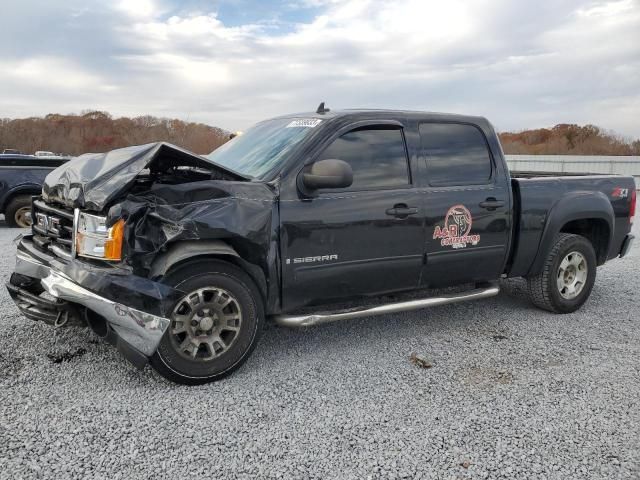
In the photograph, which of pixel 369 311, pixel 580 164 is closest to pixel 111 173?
pixel 369 311

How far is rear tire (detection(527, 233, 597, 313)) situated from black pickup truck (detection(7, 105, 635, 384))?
0.58ft

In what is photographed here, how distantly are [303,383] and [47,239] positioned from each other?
2225 mm

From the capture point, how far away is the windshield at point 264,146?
3.94 m

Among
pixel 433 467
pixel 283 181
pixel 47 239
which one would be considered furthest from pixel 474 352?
pixel 47 239

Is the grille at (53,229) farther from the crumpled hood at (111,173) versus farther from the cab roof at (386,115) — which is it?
the cab roof at (386,115)

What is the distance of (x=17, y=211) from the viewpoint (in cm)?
1057

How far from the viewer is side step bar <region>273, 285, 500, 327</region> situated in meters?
3.75

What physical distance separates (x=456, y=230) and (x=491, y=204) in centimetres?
46

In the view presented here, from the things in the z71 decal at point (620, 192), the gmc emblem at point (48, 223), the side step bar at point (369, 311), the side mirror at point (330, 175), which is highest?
the side mirror at point (330, 175)

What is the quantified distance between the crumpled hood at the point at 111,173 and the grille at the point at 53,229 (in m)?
0.11

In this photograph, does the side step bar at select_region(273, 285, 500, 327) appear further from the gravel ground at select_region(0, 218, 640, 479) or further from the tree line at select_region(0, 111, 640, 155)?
the tree line at select_region(0, 111, 640, 155)

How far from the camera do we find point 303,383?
11.7ft

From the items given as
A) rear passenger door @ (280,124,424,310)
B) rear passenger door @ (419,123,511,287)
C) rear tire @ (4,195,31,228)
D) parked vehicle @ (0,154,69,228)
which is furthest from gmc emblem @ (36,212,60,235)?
rear tire @ (4,195,31,228)

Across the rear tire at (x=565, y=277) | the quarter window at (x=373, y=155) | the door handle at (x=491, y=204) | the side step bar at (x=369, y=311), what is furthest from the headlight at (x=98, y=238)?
the rear tire at (x=565, y=277)
